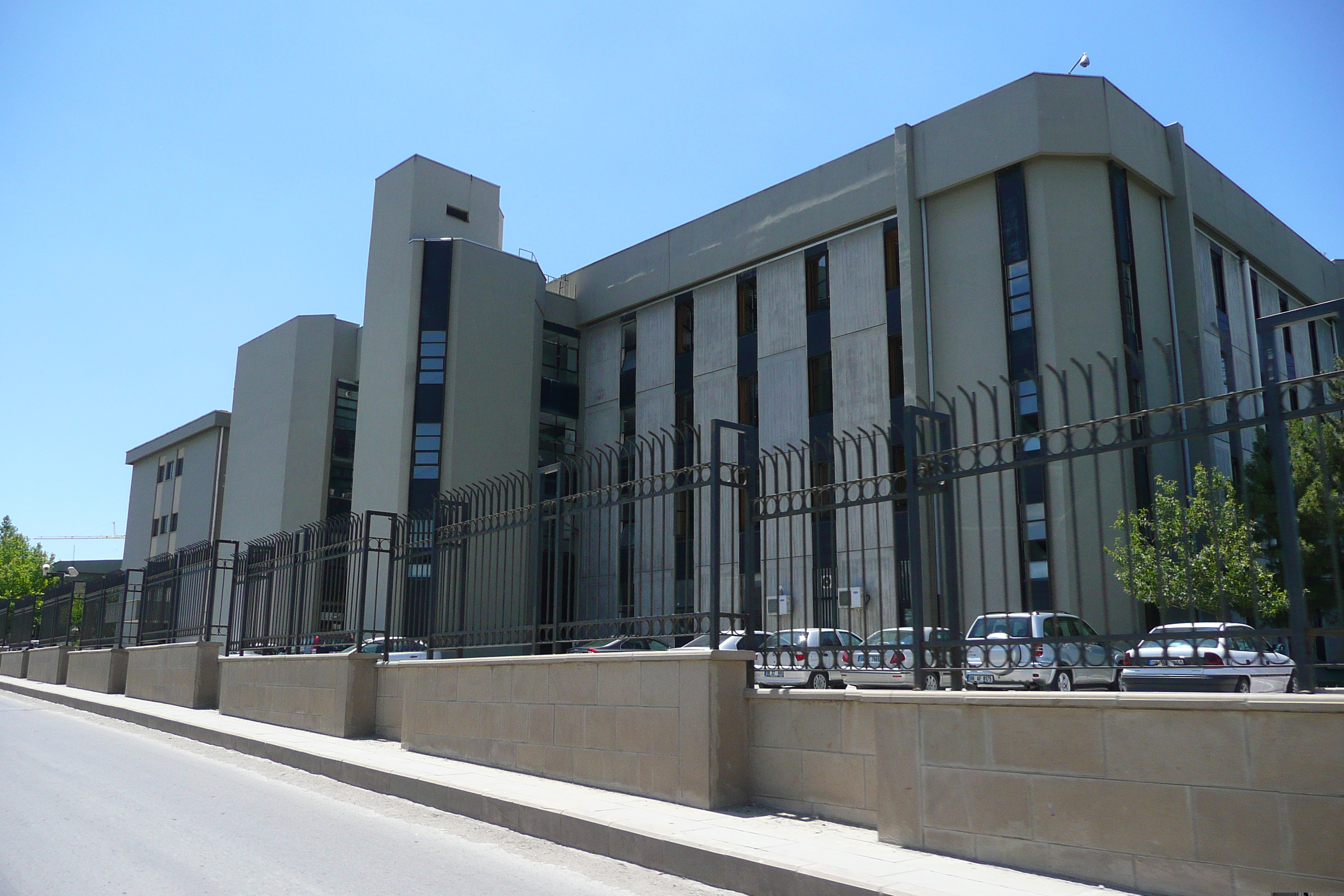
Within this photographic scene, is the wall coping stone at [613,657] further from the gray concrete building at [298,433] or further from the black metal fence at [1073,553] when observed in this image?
the gray concrete building at [298,433]

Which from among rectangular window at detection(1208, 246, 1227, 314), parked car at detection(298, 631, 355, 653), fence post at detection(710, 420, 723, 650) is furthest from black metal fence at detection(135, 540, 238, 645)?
rectangular window at detection(1208, 246, 1227, 314)

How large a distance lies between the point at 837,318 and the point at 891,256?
7.82 feet

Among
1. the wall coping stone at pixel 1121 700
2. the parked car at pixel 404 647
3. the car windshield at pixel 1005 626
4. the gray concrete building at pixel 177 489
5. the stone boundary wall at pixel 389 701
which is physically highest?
the gray concrete building at pixel 177 489

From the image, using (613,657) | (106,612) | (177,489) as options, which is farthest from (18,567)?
(613,657)

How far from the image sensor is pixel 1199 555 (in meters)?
9.17

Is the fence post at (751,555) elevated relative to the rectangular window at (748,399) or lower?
lower

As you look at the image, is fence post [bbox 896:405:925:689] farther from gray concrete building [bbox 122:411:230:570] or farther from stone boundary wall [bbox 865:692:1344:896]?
gray concrete building [bbox 122:411:230:570]

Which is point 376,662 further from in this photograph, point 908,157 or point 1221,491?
point 908,157

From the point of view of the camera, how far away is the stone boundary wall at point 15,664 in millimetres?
31359

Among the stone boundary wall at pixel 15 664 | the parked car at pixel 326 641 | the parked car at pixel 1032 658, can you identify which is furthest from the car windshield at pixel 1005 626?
the stone boundary wall at pixel 15 664

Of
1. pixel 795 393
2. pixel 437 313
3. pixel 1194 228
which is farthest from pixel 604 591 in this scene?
pixel 1194 228

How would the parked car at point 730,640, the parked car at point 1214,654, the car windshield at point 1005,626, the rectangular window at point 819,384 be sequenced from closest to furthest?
the parked car at point 1214,654
the car windshield at point 1005,626
the parked car at point 730,640
the rectangular window at point 819,384

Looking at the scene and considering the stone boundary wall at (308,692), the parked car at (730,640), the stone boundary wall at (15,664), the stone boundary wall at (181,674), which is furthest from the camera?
the stone boundary wall at (15,664)

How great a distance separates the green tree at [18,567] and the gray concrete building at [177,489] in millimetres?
6686
